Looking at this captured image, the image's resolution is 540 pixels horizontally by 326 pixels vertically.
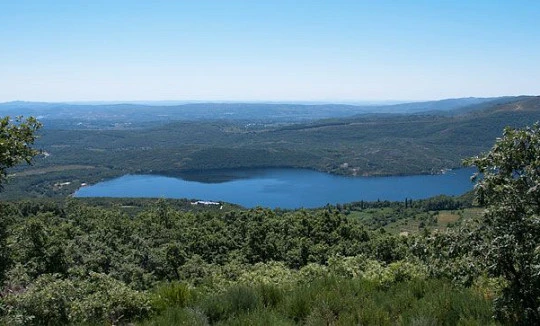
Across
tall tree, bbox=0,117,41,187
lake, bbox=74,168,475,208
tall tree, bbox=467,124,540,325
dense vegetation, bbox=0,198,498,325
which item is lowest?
lake, bbox=74,168,475,208

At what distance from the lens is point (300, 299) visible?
673 cm

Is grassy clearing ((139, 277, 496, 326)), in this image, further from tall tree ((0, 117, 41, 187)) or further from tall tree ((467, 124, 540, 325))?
tall tree ((0, 117, 41, 187))

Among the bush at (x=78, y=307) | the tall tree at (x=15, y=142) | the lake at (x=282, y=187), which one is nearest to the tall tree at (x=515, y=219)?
the bush at (x=78, y=307)

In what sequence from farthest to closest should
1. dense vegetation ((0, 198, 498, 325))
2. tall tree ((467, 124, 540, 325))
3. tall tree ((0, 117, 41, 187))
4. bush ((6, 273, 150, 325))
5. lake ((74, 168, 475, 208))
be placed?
lake ((74, 168, 475, 208)) < tall tree ((0, 117, 41, 187)) < bush ((6, 273, 150, 325)) < dense vegetation ((0, 198, 498, 325)) < tall tree ((467, 124, 540, 325))

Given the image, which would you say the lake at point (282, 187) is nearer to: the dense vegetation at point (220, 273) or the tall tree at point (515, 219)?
the dense vegetation at point (220, 273)

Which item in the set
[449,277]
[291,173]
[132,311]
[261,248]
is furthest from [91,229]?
[291,173]

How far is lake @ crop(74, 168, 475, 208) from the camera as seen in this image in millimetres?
131750

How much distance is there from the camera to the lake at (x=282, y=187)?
432 ft

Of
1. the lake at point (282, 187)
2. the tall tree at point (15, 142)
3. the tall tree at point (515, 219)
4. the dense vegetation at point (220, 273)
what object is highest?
the tall tree at point (15, 142)

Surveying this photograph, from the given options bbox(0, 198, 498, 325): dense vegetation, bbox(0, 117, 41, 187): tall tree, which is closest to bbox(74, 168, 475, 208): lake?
bbox(0, 198, 498, 325): dense vegetation

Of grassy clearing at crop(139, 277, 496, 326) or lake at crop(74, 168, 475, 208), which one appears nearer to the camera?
grassy clearing at crop(139, 277, 496, 326)

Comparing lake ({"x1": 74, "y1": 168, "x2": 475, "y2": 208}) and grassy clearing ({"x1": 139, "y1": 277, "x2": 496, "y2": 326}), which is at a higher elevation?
grassy clearing ({"x1": 139, "y1": 277, "x2": 496, "y2": 326})

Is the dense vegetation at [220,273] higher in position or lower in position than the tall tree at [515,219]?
lower

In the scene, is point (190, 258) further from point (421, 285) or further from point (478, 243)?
point (478, 243)
